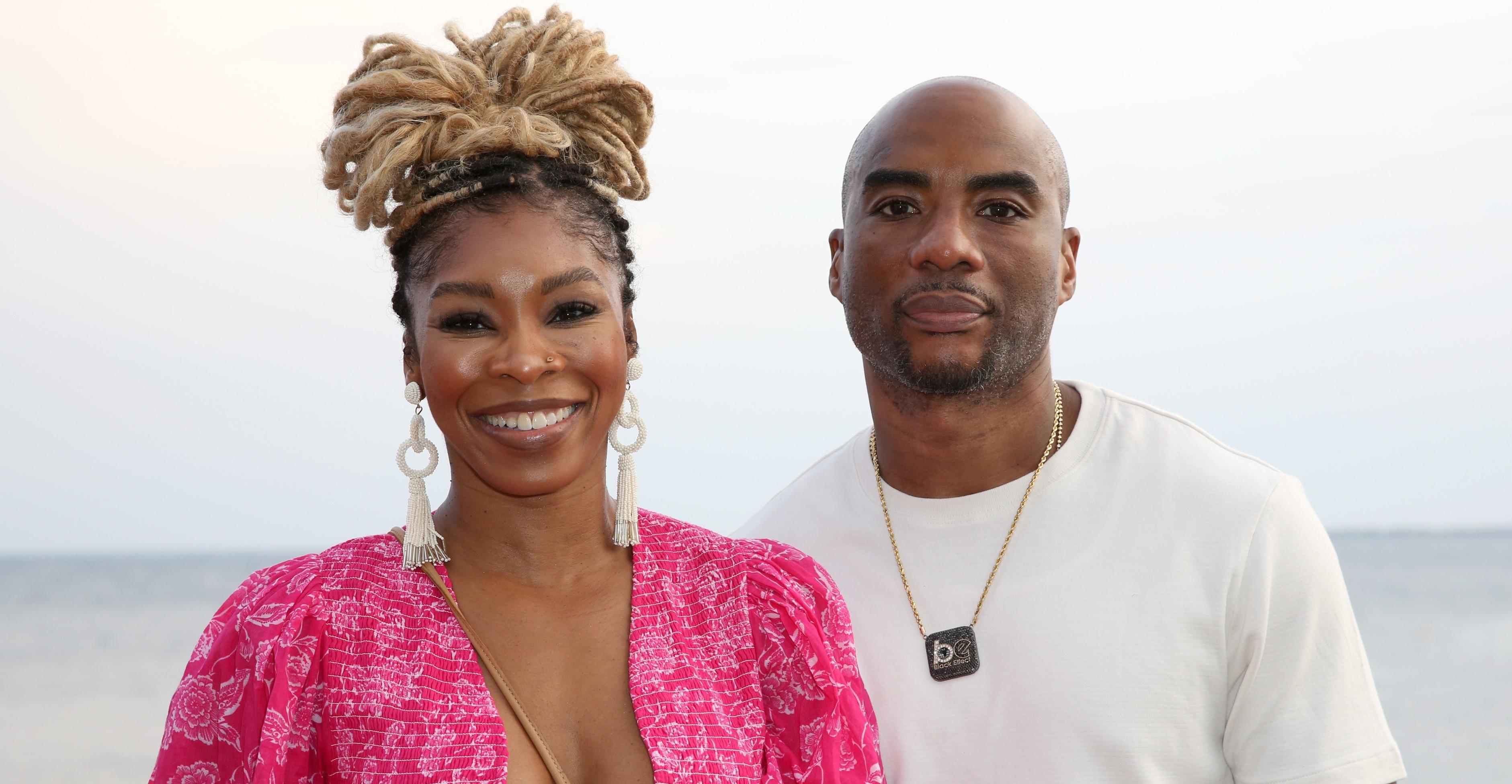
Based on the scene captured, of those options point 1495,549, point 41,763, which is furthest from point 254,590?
point 1495,549

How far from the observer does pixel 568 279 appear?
8.56 ft

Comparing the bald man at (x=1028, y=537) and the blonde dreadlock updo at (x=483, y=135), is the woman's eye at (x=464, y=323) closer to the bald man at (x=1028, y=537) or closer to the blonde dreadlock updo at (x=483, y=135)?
the blonde dreadlock updo at (x=483, y=135)

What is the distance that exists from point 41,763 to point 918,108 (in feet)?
33.1

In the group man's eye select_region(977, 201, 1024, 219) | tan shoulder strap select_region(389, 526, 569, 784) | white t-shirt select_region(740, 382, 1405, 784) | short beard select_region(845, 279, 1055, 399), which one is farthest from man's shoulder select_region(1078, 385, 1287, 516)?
tan shoulder strap select_region(389, 526, 569, 784)

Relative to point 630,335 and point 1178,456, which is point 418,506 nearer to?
point 630,335

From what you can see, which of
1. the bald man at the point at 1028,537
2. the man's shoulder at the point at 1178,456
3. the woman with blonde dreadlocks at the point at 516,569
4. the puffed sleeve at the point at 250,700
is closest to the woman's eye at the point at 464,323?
the woman with blonde dreadlocks at the point at 516,569

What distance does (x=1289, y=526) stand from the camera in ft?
9.84

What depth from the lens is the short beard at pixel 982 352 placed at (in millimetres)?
3195

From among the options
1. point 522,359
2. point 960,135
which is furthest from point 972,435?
point 522,359

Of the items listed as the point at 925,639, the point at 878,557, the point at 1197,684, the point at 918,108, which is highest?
the point at 918,108

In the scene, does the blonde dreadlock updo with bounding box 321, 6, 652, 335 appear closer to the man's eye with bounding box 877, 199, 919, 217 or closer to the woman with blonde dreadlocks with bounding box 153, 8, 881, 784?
the woman with blonde dreadlocks with bounding box 153, 8, 881, 784

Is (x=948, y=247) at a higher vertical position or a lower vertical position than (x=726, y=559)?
higher

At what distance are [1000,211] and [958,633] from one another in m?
1.02

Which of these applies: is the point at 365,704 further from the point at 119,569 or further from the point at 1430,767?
the point at 119,569
